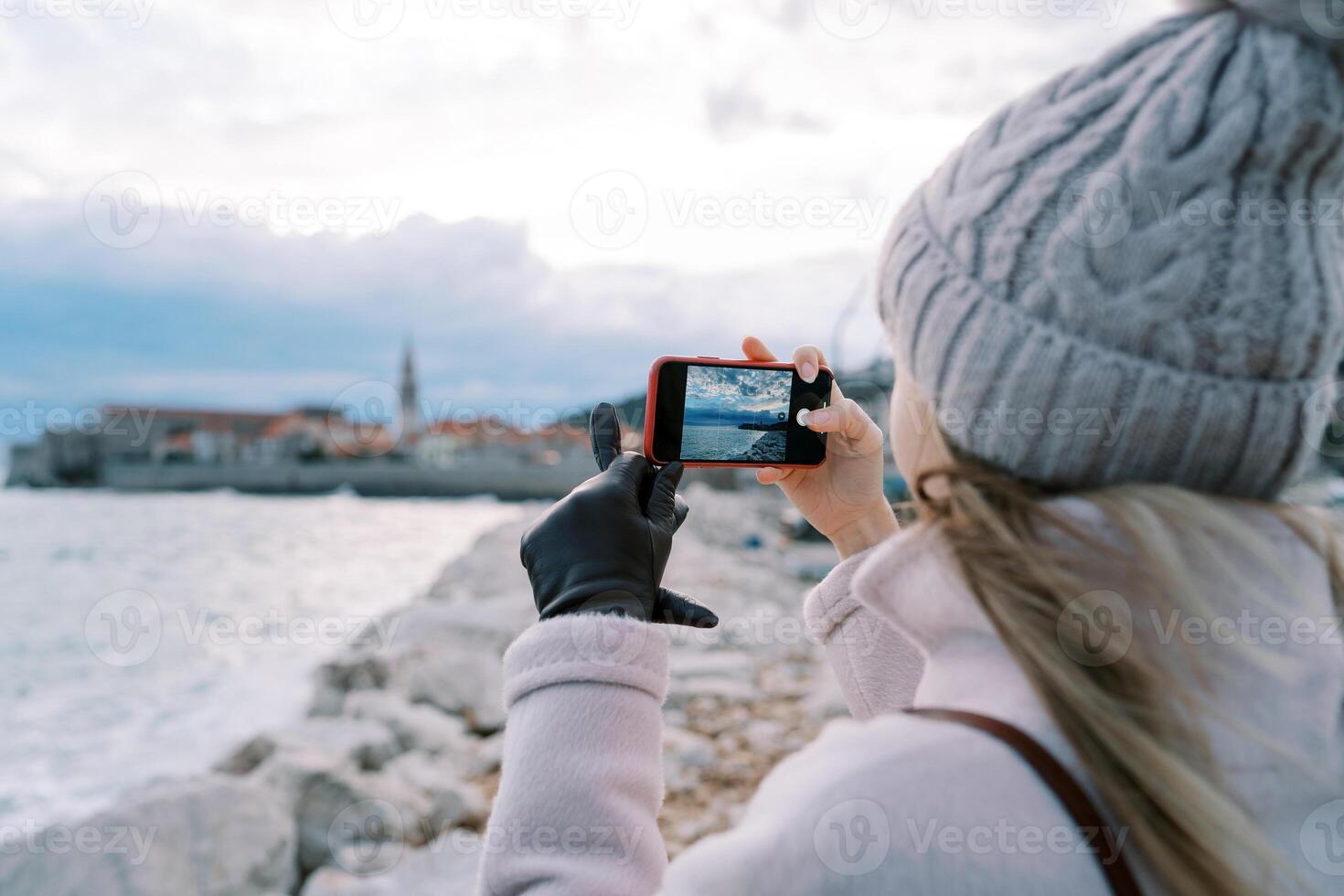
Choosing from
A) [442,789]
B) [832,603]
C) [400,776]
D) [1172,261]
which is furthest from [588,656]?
[400,776]

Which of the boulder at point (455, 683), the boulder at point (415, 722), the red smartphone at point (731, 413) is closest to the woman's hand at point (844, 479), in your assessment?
the red smartphone at point (731, 413)

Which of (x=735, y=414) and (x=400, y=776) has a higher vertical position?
(x=735, y=414)

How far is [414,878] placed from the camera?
3508 millimetres

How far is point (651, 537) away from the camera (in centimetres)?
141

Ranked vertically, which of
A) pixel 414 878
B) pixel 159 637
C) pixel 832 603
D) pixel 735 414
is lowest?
pixel 159 637

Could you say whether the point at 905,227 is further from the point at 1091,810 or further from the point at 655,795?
the point at 655,795

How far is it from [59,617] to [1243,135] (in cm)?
1285

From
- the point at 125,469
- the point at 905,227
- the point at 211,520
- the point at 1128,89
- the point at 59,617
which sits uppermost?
the point at 1128,89

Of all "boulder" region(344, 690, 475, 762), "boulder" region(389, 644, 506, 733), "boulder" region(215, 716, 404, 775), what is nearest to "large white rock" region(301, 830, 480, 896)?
"boulder" region(215, 716, 404, 775)

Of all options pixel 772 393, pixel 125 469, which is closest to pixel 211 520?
pixel 125 469

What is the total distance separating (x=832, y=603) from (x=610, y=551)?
0.47 meters

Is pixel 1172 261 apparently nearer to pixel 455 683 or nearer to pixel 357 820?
pixel 357 820

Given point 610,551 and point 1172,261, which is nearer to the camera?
point 1172,261

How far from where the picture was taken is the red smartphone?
1.70m
